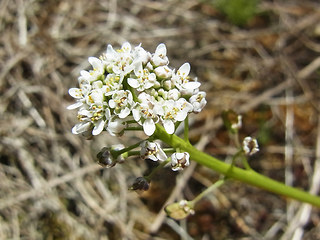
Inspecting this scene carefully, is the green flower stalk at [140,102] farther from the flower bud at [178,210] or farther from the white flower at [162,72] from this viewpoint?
the flower bud at [178,210]

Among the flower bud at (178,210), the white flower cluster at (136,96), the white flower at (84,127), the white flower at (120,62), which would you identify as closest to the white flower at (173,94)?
the white flower cluster at (136,96)

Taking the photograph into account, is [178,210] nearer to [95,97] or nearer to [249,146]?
[249,146]

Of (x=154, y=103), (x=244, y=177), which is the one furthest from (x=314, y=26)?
(x=154, y=103)

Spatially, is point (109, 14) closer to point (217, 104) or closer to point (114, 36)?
point (114, 36)

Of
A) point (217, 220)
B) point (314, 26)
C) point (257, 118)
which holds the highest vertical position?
point (314, 26)

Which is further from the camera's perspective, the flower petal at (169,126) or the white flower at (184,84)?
the white flower at (184,84)
